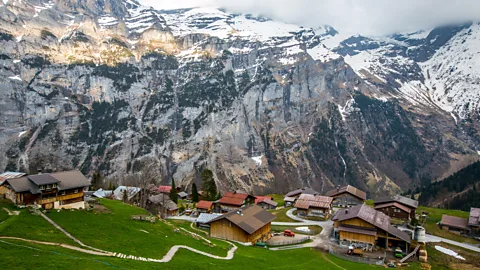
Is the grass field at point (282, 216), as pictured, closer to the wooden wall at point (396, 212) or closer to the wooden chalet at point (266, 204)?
the wooden chalet at point (266, 204)

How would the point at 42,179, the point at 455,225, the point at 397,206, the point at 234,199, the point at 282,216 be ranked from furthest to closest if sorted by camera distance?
the point at 234,199 → the point at 282,216 → the point at 397,206 → the point at 455,225 → the point at 42,179

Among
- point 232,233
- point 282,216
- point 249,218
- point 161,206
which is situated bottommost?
point 282,216

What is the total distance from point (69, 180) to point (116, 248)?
2498 cm

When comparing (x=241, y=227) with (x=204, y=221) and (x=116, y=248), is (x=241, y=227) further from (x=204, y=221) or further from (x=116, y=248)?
(x=116, y=248)

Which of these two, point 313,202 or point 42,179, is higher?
point 42,179

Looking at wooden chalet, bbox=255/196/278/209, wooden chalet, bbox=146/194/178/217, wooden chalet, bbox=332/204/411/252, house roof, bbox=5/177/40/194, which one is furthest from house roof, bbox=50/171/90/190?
wooden chalet, bbox=255/196/278/209

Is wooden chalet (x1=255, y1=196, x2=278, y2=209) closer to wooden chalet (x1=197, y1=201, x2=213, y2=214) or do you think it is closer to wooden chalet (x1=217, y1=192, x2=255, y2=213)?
wooden chalet (x1=217, y1=192, x2=255, y2=213)

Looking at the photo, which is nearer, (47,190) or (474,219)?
(47,190)

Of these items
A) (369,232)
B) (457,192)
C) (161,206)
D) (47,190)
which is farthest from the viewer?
(457,192)

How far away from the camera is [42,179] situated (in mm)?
48969

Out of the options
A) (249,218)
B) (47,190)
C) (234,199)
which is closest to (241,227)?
(249,218)

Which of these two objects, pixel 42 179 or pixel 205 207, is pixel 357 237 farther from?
pixel 42 179

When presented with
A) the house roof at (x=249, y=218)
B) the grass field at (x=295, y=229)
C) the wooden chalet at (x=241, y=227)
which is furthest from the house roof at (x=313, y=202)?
the wooden chalet at (x=241, y=227)

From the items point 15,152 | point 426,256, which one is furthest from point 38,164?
point 426,256
